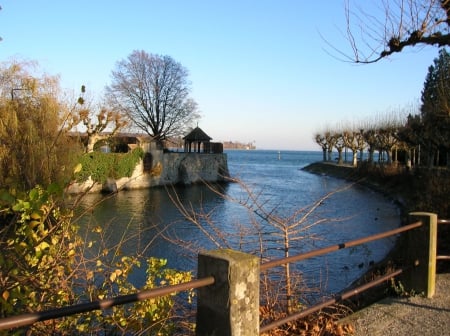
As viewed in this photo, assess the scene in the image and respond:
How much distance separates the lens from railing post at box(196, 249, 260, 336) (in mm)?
2670

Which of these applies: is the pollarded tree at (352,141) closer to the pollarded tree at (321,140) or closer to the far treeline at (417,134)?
the far treeline at (417,134)

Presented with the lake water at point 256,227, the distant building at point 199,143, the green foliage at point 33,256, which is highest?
the distant building at point 199,143

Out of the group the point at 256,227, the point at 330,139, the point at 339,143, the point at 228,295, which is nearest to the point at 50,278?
the point at 228,295

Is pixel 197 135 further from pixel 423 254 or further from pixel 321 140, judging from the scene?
pixel 423 254

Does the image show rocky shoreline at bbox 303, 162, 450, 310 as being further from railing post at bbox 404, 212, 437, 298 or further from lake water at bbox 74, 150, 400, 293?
lake water at bbox 74, 150, 400, 293

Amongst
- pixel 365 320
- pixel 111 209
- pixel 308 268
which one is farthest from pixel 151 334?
pixel 111 209

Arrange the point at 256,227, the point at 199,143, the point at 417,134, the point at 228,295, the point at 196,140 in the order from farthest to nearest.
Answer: the point at 199,143, the point at 196,140, the point at 417,134, the point at 256,227, the point at 228,295

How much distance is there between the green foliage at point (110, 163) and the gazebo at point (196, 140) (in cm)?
1096

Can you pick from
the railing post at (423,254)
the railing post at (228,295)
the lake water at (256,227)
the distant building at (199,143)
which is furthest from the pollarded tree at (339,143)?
the railing post at (228,295)

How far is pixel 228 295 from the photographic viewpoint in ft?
8.75

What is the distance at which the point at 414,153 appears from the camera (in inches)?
1678

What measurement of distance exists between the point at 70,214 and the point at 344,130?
60.0 meters

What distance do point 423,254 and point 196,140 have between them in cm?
4643

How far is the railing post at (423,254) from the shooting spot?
4.91 metres
